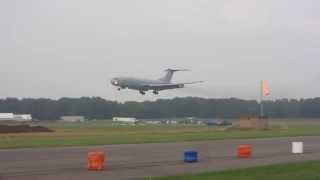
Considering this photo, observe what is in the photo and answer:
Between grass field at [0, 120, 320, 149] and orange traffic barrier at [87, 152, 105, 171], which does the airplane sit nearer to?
grass field at [0, 120, 320, 149]

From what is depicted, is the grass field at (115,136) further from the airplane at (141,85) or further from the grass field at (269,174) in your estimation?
the grass field at (269,174)

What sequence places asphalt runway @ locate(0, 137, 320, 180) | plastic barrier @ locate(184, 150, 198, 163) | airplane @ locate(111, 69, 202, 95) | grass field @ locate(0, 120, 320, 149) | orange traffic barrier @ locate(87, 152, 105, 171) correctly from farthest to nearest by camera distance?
airplane @ locate(111, 69, 202, 95) → grass field @ locate(0, 120, 320, 149) → plastic barrier @ locate(184, 150, 198, 163) → orange traffic barrier @ locate(87, 152, 105, 171) → asphalt runway @ locate(0, 137, 320, 180)

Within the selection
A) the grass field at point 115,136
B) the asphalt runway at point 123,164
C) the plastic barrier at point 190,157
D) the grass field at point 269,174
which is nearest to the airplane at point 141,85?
the grass field at point 115,136

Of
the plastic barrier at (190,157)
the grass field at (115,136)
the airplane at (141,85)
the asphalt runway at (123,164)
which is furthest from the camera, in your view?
the airplane at (141,85)

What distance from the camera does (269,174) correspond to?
26.6 metres

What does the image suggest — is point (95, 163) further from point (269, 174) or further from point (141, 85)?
point (141, 85)

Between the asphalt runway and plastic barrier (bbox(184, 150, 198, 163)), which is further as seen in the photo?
plastic barrier (bbox(184, 150, 198, 163))

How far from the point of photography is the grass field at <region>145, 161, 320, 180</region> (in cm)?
2491

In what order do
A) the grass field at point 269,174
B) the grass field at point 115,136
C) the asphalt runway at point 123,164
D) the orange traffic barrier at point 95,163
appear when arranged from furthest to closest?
the grass field at point 115,136
the orange traffic barrier at point 95,163
the asphalt runway at point 123,164
the grass field at point 269,174

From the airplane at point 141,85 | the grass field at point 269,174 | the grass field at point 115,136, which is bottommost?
the grass field at point 269,174

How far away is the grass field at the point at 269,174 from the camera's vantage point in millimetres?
24906

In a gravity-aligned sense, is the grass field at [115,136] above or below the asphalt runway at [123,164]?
above

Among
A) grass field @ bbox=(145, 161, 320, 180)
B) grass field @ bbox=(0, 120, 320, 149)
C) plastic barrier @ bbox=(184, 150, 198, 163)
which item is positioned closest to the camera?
grass field @ bbox=(145, 161, 320, 180)

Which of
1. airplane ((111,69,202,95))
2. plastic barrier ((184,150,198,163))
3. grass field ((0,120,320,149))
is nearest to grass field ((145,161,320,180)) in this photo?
plastic barrier ((184,150,198,163))
